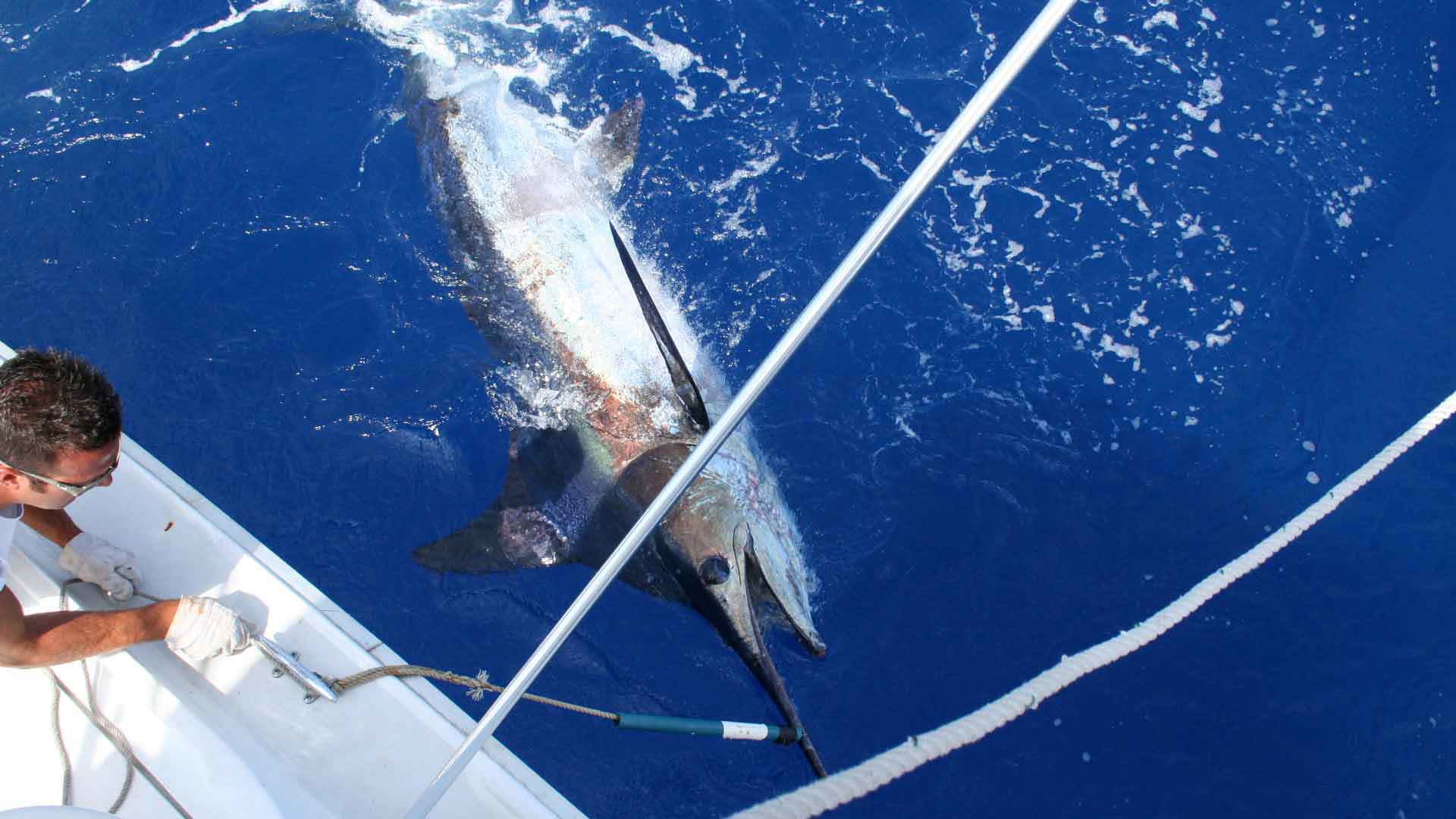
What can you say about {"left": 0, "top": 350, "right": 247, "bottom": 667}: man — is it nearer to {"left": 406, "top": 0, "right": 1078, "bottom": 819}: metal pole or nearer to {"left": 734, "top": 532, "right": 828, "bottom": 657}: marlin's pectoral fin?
{"left": 406, "top": 0, "right": 1078, "bottom": 819}: metal pole

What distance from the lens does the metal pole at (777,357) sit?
170 centimetres

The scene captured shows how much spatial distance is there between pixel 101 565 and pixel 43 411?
2.19 ft

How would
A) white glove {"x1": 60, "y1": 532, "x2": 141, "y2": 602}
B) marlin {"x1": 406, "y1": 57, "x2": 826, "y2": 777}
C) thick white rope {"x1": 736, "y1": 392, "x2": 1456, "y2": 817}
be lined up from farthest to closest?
marlin {"x1": 406, "y1": 57, "x2": 826, "y2": 777} → white glove {"x1": 60, "y1": 532, "x2": 141, "y2": 602} → thick white rope {"x1": 736, "y1": 392, "x2": 1456, "y2": 817}

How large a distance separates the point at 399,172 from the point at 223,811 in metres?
3.96

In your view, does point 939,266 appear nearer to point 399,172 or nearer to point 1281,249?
point 1281,249

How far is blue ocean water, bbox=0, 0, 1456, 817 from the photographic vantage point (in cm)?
389

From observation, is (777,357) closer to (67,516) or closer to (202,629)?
(202,629)

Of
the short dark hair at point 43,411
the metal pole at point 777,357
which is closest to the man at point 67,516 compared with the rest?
the short dark hair at point 43,411

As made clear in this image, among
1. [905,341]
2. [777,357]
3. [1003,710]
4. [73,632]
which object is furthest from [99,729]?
[905,341]

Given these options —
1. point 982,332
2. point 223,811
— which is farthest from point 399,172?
point 223,811

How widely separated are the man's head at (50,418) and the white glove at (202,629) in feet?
1.58

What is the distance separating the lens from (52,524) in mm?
2656

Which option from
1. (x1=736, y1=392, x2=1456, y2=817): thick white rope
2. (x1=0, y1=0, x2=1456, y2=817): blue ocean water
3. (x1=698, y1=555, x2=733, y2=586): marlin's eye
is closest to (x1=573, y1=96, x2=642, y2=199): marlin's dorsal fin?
Result: (x1=0, y1=0, x2=1456, y2=817): blue ocean water

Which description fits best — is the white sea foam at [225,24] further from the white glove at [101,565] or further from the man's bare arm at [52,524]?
the white glove at [101,565]
